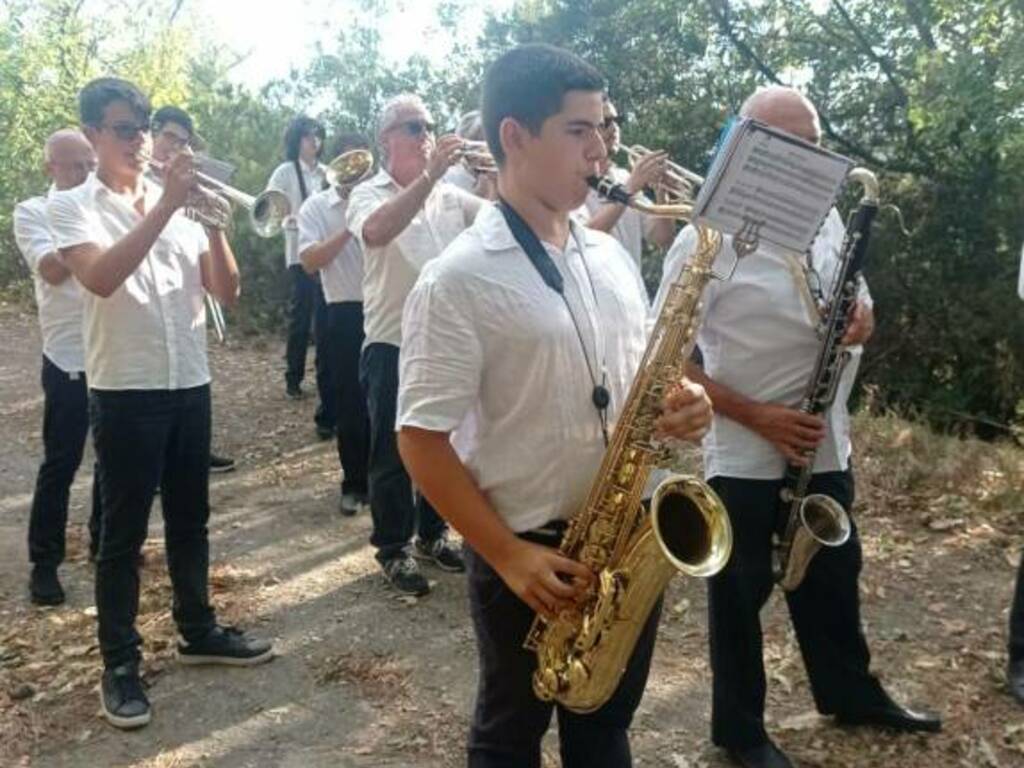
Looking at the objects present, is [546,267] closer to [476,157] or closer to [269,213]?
[476,157]

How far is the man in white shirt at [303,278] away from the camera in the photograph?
7301 millimetres

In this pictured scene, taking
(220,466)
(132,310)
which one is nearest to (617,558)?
(132,310)

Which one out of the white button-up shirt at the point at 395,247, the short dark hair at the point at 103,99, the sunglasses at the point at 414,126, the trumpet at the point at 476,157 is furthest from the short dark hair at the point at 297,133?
the short dark hair at the point at 103,99

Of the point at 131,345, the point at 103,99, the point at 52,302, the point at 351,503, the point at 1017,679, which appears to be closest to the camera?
the point at 103,99

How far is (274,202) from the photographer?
5.26 metres

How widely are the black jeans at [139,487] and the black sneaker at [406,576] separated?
1.09 meters

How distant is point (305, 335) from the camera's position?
28.0ft

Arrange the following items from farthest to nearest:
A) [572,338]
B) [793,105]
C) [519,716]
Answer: [793,105]
[519,716]
[572,338]

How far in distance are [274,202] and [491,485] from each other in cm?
342

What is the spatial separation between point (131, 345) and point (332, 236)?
8.16 feet

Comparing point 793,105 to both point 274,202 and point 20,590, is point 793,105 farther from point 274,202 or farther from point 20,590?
point 20,590

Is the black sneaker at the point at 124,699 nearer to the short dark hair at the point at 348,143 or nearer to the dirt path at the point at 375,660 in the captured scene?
the dirt path at the point at 375,660

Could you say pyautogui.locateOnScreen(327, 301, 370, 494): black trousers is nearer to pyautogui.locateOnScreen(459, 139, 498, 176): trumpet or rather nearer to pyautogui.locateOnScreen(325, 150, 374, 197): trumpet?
pyautogui.locateOnScreen(325, 150, 374, 197): trumpet

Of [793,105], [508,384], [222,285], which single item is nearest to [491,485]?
[508,384]
